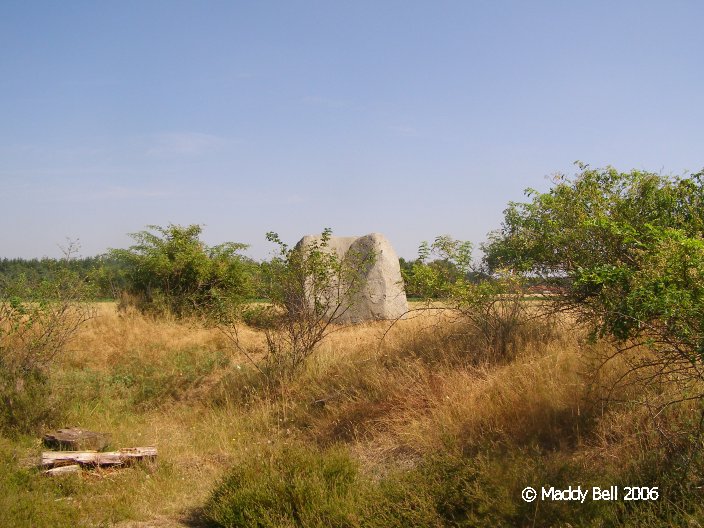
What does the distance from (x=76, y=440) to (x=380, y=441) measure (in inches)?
141

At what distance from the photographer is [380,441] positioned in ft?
24.5

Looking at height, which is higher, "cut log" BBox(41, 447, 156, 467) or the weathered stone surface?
the weathered stone surface

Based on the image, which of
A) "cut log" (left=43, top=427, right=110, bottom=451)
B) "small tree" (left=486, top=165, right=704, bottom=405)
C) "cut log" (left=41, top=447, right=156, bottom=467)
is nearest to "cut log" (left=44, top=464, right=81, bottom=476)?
"cut log" (left=41, top=447, right=156, bottom=467)

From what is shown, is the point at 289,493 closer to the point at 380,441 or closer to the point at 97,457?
the point at 380,441

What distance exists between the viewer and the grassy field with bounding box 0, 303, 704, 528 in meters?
4.91

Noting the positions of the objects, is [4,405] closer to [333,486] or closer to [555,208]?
[333,486]

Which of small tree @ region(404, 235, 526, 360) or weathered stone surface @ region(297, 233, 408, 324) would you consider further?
weathered stone surface @ region(297, 233, 408, 324)

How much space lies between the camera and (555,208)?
928cm

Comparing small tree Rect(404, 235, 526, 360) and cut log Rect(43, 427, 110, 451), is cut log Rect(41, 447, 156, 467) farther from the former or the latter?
small tree Rect(404, 235, 526, 360)

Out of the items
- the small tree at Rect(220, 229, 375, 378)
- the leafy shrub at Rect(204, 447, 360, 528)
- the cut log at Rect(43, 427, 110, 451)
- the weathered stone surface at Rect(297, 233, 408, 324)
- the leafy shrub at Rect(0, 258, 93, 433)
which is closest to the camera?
the leafy shrub at Rect(204, 447, 360, 528)

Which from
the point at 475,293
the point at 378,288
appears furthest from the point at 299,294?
the point at 378,288

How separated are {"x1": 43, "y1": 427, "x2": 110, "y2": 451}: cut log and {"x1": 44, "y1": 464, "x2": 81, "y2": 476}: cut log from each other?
0.71 metres

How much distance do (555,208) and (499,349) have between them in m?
2.16

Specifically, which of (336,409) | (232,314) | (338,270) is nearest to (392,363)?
(336,409)
